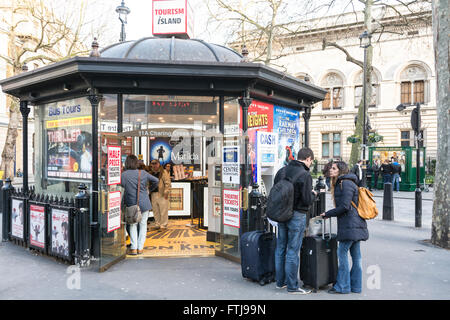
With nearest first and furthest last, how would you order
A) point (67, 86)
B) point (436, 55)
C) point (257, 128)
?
1. point (67, 86)
2. point (257, 128)
3. point (436, 55)

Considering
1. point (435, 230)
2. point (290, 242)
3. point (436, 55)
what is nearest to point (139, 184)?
point (290, 242)

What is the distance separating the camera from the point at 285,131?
8250mm

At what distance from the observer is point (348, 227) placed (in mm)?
4785

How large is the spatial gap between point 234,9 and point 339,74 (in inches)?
765

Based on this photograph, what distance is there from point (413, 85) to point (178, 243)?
33.6m

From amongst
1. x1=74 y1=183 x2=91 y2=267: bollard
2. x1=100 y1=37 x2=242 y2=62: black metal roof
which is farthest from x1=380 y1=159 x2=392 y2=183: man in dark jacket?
x1=74 y1=183 x2=91 y2=267: bollard

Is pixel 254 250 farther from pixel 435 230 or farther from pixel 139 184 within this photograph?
pixel 435 230

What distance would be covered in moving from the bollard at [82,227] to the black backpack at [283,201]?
3.05 m

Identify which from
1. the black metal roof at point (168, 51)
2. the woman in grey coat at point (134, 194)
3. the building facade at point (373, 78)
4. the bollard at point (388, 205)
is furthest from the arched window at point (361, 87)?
the woman in grey coat at point (134, 194)

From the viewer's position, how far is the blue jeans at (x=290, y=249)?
485 cm

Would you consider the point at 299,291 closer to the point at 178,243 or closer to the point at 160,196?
the point at 178,243

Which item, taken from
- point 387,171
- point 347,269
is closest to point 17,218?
point 347,269

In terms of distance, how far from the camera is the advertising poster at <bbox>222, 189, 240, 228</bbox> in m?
6.51

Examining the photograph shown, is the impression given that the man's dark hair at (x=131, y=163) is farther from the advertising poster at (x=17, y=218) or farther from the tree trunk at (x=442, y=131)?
the tree trunk at (x=442, y=131)
